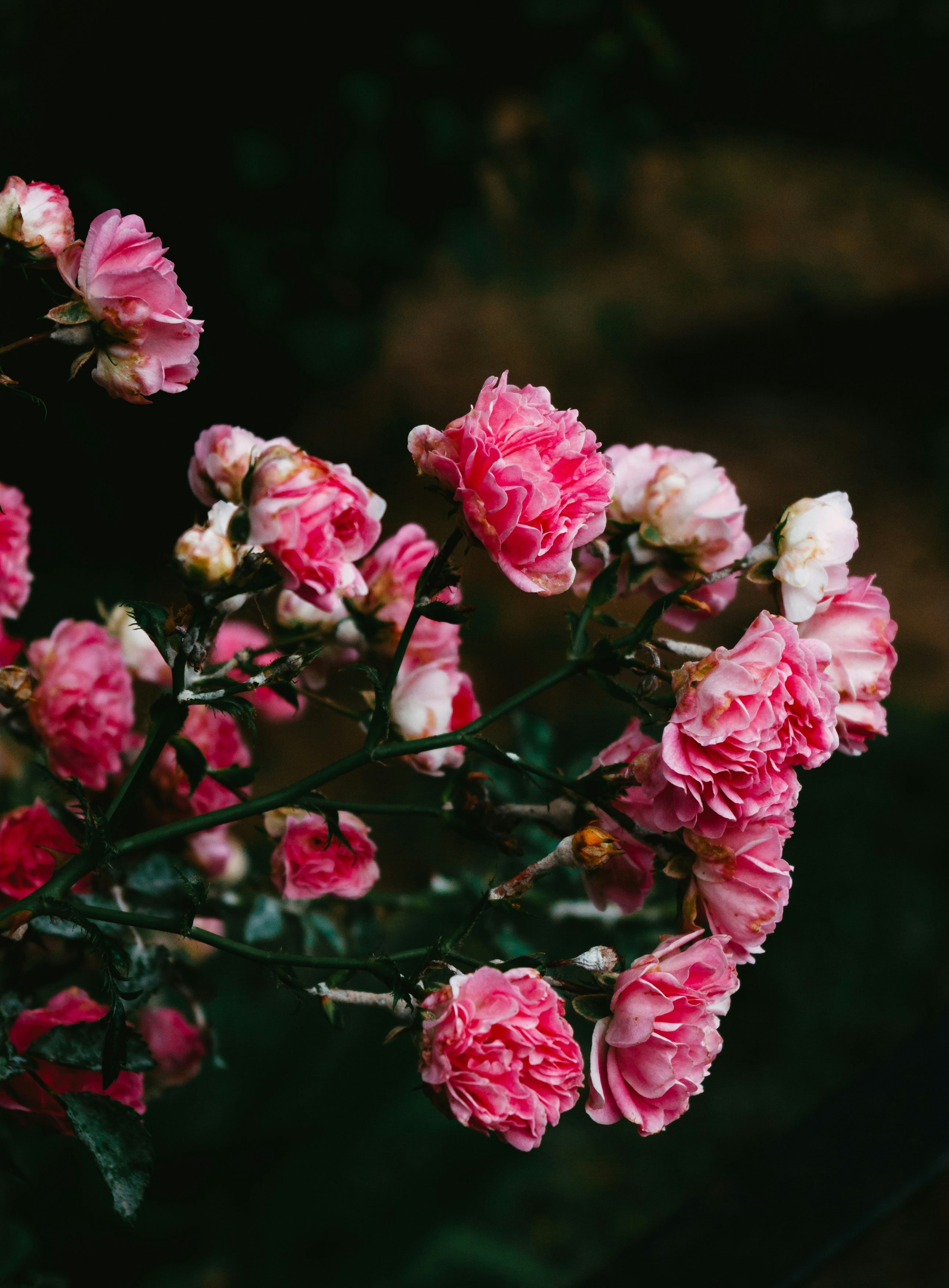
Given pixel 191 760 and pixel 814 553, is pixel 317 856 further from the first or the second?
pixel 814 553

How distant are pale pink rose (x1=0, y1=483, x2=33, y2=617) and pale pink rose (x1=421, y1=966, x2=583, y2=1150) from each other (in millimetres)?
262

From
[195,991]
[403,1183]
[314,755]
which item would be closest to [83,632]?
[195,991]

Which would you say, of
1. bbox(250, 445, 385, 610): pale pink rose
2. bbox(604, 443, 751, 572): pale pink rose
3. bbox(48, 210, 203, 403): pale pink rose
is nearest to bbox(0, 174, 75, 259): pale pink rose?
bbox(48, 210, 203, 403): pale pink rose

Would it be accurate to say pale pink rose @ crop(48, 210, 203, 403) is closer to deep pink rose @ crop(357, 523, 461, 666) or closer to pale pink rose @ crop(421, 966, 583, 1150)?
deep pink rose @ crop(357, 523, 461, 666)

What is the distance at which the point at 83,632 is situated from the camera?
0.53 meters

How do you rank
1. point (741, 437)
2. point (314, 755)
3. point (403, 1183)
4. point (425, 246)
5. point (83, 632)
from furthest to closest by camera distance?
point (741, 437)
point (314, 755)
point (425, 246)
point (403, 1183)
point (83, 632)

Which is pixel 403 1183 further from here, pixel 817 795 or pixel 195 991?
pixel 817 795

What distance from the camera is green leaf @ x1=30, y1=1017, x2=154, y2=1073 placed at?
445mm

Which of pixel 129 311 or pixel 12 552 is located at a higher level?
pixel 129 311

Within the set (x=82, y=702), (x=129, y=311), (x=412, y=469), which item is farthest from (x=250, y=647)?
(x=412, y=469)

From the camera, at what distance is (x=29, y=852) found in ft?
1.66

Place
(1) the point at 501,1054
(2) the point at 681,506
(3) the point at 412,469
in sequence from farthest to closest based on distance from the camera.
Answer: (3) the point at 412,469, (2) the point at 681,506, (1) the point at 501,1054

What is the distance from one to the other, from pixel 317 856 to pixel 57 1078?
0.14 metres

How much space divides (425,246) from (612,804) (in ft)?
4.11
